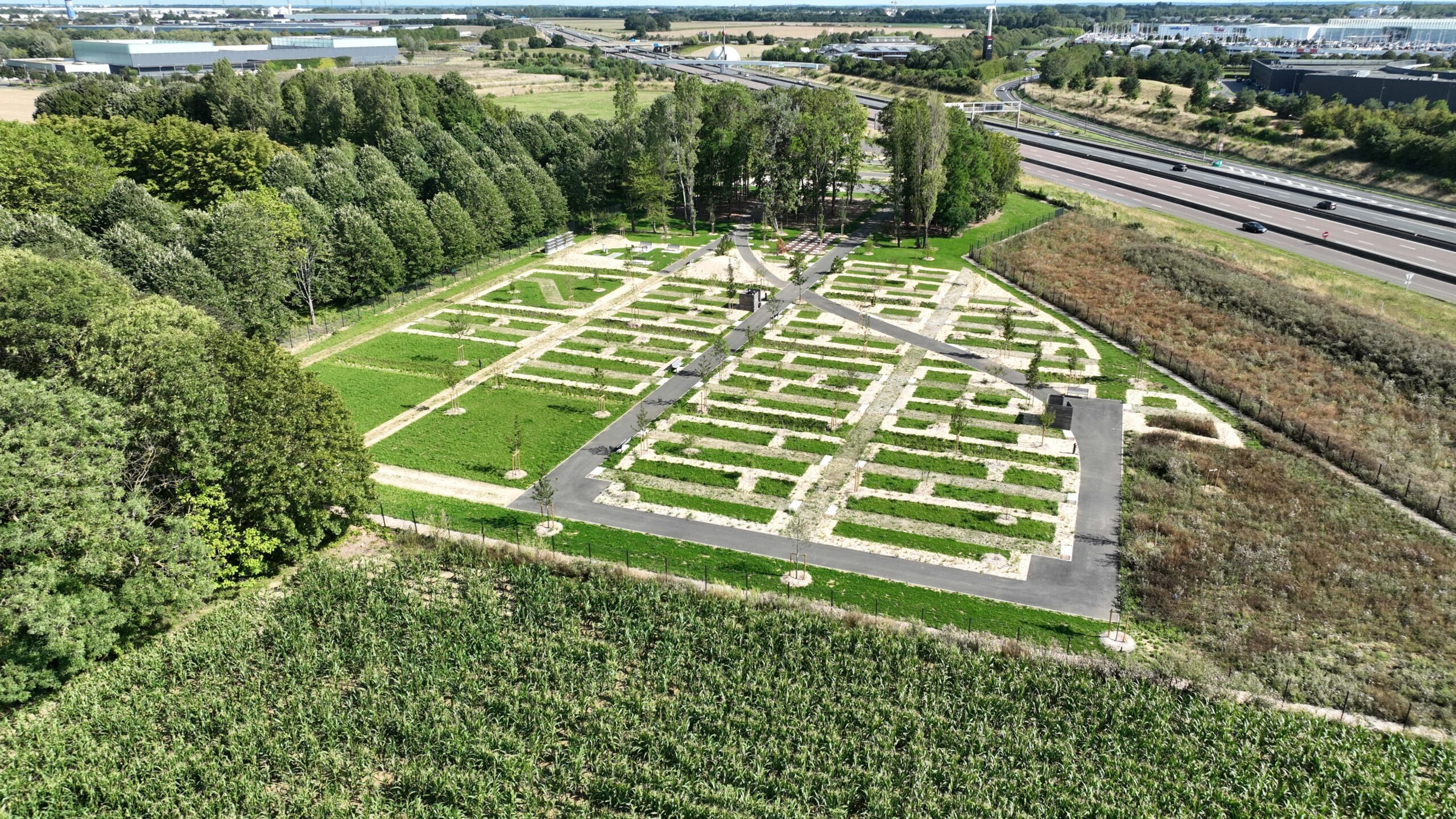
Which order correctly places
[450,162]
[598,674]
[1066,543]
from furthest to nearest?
[450,162]
[1066,543]
[598,674]

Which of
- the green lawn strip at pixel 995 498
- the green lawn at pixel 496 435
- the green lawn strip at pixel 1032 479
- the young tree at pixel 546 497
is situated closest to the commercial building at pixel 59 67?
the green lawn at pixel 496 435

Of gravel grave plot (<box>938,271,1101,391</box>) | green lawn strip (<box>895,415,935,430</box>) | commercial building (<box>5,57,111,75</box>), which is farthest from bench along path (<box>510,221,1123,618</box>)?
commercial building (<box>5,57,111,75</box>)

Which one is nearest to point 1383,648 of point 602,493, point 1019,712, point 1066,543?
point 1066,543

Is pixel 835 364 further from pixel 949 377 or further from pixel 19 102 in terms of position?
pixel 19 102

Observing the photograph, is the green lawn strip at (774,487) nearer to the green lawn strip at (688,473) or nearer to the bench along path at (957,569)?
the green lawn strip at (688,473)

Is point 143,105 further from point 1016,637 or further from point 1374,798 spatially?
point 1374,798

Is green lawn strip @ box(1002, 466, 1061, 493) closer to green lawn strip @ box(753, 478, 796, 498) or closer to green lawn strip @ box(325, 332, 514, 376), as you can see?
green lawn strip @ box(753, 478, 796, 498)
